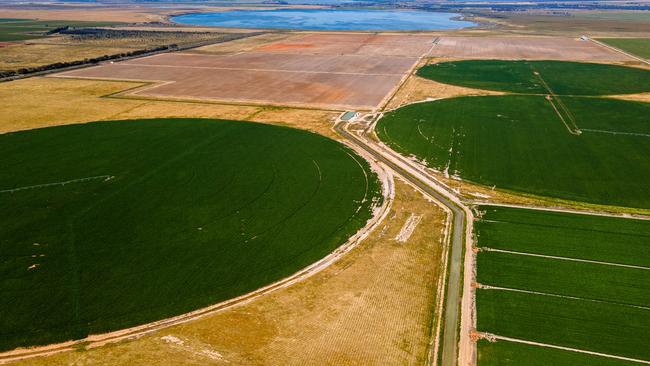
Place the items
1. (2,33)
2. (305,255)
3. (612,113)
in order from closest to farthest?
(305,255) < (612,113) < (2,33)

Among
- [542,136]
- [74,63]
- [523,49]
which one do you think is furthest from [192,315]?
[523,49]

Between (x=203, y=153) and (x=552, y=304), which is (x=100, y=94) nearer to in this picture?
(x=203, y=153)

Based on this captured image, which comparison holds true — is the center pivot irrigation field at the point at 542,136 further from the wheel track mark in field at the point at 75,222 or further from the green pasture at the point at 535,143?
the wheel track mark in field at the point at 75,222

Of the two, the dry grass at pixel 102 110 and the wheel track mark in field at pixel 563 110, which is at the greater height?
the dry grass at pixel 102 110

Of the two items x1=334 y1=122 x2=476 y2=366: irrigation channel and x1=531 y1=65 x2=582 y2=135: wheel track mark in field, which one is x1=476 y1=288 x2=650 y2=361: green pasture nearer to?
x1=334 y1=122 x2=476 y2=366: irrigation channel

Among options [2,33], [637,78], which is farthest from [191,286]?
[2,33]

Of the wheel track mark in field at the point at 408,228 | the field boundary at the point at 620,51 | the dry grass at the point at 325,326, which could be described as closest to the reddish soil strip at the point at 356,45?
the field boundary at the point at 620,51
